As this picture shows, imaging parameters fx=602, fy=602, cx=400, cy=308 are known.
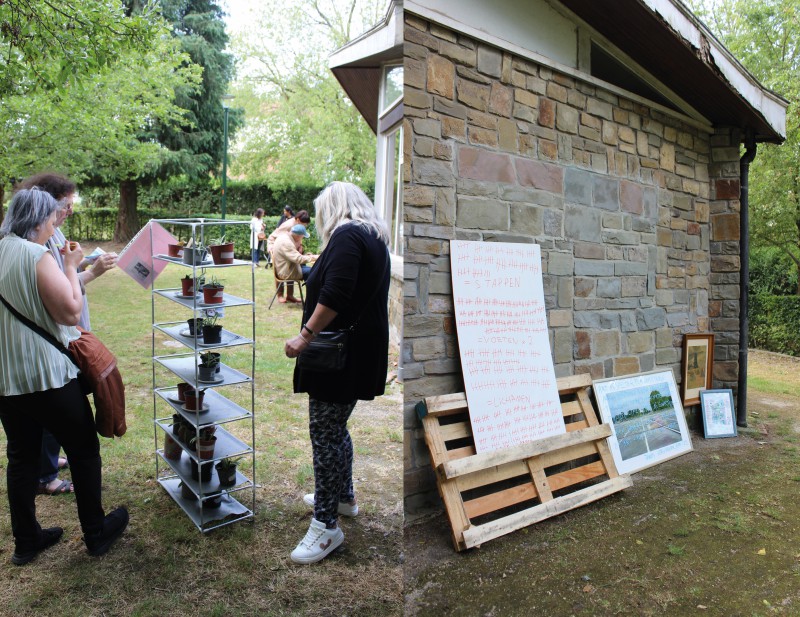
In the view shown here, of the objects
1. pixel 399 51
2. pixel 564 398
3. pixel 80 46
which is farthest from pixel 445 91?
pixel 564 398

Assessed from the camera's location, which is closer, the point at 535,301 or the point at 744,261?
the point at 535,301

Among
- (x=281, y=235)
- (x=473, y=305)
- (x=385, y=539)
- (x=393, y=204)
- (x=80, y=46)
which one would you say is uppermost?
(x=80, y=46)

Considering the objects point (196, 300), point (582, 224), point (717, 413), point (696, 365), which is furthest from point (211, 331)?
point (717, 413)

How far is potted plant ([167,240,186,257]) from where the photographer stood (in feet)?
6.43

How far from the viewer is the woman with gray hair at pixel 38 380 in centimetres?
168

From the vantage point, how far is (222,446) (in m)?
2.38

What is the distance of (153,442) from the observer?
2385 millimetres

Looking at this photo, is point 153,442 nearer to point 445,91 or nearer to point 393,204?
point 393,204

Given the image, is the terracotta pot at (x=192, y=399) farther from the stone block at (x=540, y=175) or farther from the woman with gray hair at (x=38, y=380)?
the stone block at (x=540, y=175)

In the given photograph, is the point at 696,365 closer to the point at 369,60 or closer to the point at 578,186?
→ the point at 578,186

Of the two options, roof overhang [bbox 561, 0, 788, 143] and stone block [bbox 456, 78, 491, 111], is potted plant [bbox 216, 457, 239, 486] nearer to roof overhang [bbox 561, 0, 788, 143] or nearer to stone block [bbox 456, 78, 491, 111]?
stone block [bbox 456, 78, 491, 111]

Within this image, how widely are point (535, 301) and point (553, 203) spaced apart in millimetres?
495

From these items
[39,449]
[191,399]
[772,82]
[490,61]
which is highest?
[772,82]

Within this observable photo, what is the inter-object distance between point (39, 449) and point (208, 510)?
0.65 metres
